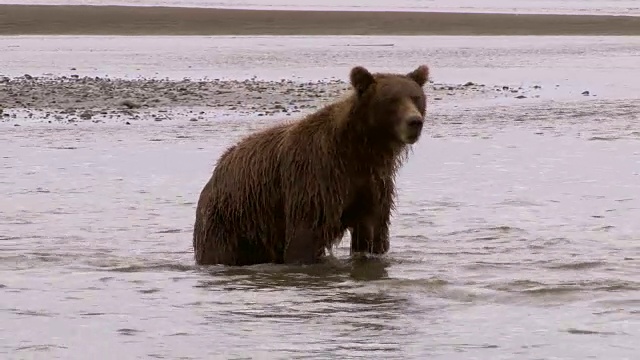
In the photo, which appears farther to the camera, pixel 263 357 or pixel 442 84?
pixel 442 84

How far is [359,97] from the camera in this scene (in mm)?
8289

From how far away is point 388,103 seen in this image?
26.8 ft

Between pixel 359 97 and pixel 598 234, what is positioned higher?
pixel 359 97

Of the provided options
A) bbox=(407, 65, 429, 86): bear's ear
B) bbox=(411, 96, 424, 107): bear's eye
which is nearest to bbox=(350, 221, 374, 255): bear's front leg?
bbox=(411, 96, 424, 107): bear's eye

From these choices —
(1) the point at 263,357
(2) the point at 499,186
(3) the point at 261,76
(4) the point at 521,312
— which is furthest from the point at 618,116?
(1) the point at 263,357

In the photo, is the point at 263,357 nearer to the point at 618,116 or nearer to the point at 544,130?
the point at 544,130

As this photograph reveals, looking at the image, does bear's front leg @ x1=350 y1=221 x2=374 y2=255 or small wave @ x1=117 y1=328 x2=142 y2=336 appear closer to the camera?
small wave @ x1=117 y1=328 x2=142 y2=336

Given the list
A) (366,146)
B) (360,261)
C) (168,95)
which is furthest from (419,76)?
(168,95)

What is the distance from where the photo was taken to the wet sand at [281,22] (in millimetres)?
42656

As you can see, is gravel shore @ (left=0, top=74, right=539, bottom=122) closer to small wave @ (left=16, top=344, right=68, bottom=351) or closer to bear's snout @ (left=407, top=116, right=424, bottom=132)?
bear's snout @ (left=407, top=116, right=424, bottom=132)

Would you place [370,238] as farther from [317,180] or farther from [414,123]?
[414,123]

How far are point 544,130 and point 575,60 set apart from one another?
14.2m

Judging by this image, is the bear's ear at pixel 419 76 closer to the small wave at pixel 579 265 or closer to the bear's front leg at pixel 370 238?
the bear's front leg at pixel 370 238

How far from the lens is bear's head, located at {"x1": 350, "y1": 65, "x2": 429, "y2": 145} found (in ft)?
26.6
